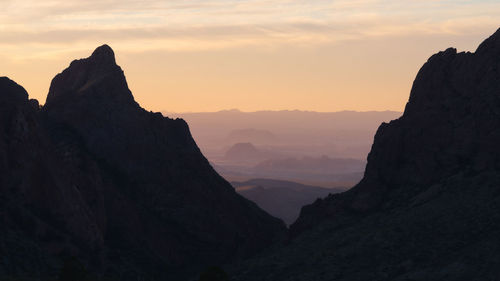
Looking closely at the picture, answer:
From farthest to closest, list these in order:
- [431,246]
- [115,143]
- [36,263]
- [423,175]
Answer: [115,143] → [423,175] → [36,263] → [431,246]

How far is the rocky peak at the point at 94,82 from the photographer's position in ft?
459

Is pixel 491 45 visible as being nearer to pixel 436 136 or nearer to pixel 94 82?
pixel 436 136

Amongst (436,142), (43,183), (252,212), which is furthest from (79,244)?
(436,142)

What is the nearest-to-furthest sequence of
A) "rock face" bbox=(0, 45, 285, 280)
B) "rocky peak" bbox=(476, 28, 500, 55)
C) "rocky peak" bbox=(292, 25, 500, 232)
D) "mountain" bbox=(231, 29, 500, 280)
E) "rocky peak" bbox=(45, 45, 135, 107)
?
"mountain" bbox=(231, 29, 500, 280), "rocky peak" bbox=(292, 25, 500, 232), "rock face" bbox=(0, 45, 285, 280), "rocky peak" bbox=(476, 28, 500, 55), "rocky peak" bbox=(45, 45, 135, 107)

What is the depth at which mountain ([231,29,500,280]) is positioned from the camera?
9512 centimetres

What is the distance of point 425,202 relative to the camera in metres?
106

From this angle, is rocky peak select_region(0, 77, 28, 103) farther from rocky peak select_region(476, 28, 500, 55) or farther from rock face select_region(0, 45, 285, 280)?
rocky peak select_region(476, 28, 500, 55)

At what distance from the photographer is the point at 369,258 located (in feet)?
325

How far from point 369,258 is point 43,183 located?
37.9 m

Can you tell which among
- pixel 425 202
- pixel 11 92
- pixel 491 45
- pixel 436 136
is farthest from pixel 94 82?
pixel 491 45

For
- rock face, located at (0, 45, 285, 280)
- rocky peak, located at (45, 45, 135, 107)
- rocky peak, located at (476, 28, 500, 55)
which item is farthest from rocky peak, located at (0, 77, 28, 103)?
rocky peak, located at (476, 28, 500, 55)

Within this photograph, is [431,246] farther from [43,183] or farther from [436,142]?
[43,183]

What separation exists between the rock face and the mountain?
1442 cm

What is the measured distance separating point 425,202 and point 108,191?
41.9m
